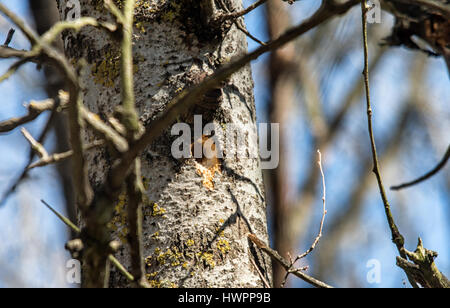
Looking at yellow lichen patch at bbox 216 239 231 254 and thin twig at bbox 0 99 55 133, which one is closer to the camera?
thin twig at bbox 0 99 55 133

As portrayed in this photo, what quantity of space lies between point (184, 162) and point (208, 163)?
45mm

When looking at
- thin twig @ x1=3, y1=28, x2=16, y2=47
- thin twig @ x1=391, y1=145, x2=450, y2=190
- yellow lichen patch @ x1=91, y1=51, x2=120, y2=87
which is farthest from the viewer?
yellow lichen patch @ x1=91, y1=51, x2=120, y2=87

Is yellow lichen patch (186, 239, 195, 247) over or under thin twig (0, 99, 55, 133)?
under

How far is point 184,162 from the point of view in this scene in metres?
0.92

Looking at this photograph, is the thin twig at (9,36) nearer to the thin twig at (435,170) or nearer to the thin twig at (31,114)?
the thin twig at (31,114)

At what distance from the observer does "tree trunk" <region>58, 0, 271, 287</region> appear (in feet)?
2.80

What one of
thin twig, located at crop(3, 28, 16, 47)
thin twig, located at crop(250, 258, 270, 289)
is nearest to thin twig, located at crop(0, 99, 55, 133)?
thin twig, located at crop(3, 28, 16, 47)

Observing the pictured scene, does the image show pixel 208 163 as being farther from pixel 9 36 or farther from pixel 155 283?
pixel 9 36

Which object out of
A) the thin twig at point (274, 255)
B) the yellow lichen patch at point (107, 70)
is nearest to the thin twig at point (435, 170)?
the thin twig at point (274, 255)

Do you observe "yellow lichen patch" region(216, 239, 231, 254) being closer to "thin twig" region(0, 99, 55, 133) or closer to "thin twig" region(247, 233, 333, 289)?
"thin twig" region(247, 233, 333, 289)

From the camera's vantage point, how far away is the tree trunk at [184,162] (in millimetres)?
854

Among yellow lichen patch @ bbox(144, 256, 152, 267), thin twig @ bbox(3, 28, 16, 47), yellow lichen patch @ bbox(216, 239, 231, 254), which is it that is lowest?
yellow lichen patch @ bbox(144, 256, 152, 267)

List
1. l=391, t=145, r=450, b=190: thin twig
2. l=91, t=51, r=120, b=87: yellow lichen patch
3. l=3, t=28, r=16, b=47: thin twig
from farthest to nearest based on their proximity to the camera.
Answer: l=91, t=51, r=120, b=87: yellow lichen patch → l=3, t=28, r=16, b=47: thin twig → l=391, t=145, r=450, b=190: thin twig

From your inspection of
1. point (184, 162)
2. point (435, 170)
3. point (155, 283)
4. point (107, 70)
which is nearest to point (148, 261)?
point (155, 283)
